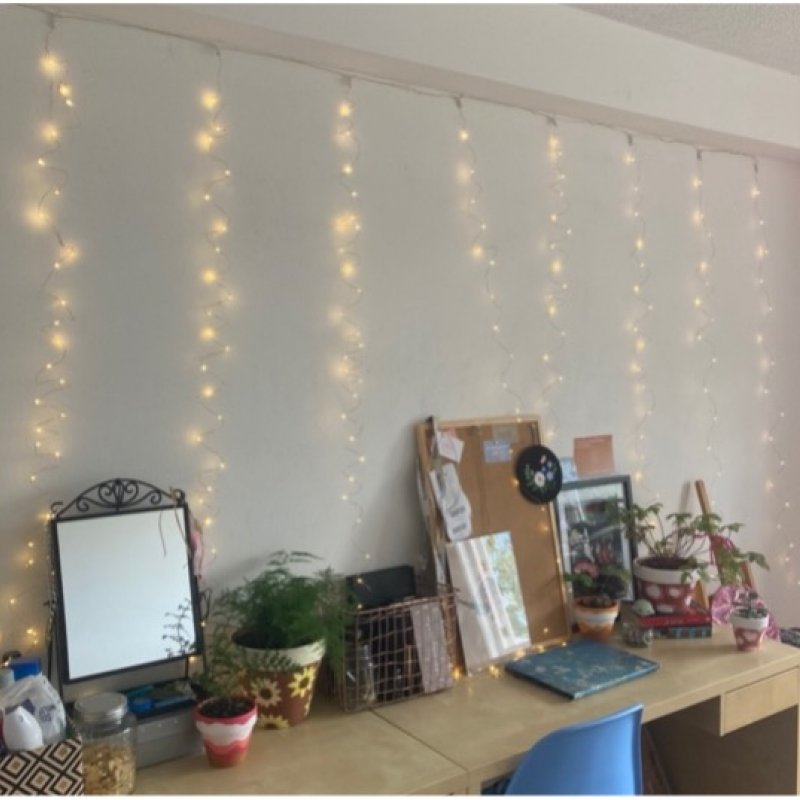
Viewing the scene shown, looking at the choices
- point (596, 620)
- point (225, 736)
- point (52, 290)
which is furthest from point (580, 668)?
point (52, 290)

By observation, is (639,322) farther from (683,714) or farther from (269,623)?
(269,623)

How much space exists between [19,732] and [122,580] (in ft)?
1.24

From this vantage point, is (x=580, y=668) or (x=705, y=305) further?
(x=705, y=305)

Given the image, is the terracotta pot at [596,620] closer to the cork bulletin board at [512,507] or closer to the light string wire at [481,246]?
the cork bulletin board at [512,507]

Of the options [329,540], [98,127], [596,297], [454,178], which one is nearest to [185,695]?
[329,540]

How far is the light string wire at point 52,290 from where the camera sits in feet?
5.56

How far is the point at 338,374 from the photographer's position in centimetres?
209

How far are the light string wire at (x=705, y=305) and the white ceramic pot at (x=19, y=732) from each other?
2299 mm

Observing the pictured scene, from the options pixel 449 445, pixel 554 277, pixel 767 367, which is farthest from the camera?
pixel 767 367

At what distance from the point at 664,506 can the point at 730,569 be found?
32 centimetres

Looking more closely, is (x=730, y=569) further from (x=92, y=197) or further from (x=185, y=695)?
(x=92, y=197)

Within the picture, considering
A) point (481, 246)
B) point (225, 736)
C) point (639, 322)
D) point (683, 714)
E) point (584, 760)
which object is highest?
point (481, 246)

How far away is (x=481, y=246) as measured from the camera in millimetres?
2332

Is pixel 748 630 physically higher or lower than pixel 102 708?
lower
